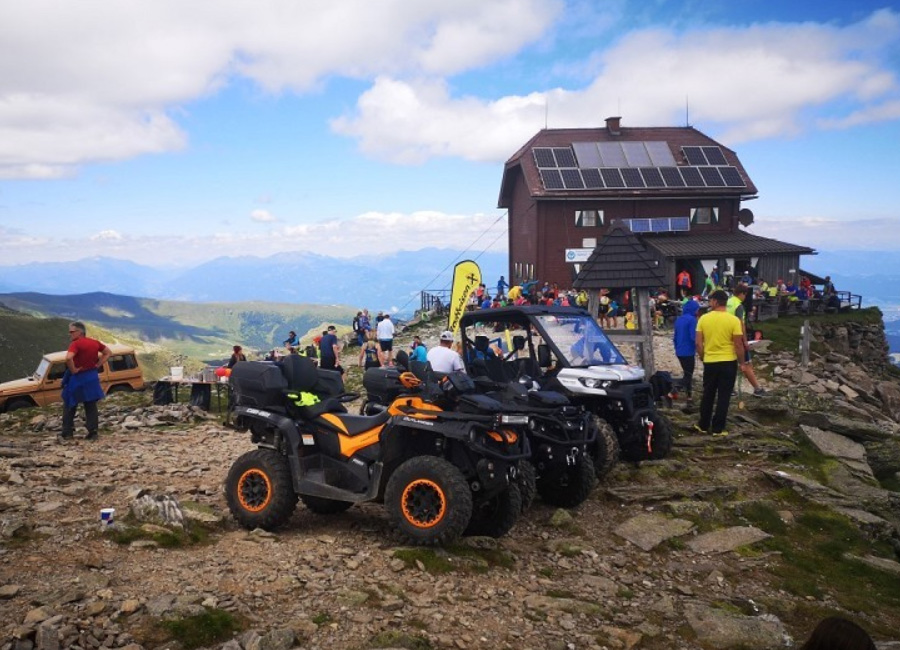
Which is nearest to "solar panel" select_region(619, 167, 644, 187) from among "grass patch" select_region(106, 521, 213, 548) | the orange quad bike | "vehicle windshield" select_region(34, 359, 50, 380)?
"vehicle windshield" select_region(34, 359, 50, 380)

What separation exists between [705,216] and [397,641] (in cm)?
4103

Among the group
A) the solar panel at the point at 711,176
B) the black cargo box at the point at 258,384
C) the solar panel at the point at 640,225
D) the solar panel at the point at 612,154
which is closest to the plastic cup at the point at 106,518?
the black cargo box at the point at 258,384

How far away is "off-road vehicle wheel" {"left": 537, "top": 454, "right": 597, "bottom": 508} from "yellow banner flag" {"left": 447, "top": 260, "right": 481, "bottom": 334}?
8207mm

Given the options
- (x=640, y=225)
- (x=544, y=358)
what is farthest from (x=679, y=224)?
(x=544, y=358)

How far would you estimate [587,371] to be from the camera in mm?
9828

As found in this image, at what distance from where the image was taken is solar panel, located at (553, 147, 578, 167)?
41656mm

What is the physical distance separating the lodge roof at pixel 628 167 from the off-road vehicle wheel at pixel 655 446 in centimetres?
3053

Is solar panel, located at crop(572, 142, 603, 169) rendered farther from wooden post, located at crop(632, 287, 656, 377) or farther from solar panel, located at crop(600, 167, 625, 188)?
wooden post, located at crop(632, 287, 656, 377)

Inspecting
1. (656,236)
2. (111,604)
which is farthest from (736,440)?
(656,236)

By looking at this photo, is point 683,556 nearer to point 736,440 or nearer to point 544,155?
point 736,440

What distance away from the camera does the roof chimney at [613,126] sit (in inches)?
1759

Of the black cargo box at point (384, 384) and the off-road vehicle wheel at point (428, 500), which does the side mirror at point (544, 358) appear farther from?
the off-road vehicle wheel at point (428, 500)

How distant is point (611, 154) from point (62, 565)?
4089cm

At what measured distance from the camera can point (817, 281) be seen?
1578 inches
